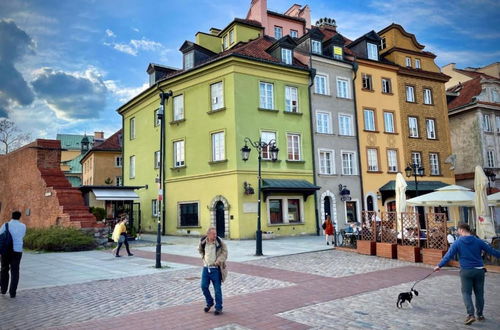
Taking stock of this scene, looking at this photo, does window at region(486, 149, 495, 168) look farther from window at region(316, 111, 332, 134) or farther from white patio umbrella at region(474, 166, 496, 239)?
white patio umbrella at region(474, 166, 496, 239)

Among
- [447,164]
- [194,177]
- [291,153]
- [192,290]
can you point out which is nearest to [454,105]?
[447,164]

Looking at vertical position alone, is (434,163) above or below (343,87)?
below

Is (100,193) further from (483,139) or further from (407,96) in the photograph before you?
(483,139)

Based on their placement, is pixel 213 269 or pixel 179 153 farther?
pixel 179 153

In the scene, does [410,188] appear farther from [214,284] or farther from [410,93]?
[214,284]

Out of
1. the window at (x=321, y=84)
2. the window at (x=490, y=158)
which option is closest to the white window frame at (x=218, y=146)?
the window at (x=321, y=84)

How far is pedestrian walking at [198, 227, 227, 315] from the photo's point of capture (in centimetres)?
718

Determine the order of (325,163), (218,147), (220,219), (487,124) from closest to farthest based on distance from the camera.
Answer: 1. (220,219)
2. (218,147)
3. (325,163)
4. (487,124)

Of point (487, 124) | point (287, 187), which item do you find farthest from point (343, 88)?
point (487, 124)

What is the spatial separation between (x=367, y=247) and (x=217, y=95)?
1445 centimetres

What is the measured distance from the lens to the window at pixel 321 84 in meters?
28.3

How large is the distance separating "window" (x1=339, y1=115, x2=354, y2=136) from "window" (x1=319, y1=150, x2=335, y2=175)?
219 cm

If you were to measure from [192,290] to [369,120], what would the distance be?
988 inches

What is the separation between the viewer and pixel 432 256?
44.6ft
